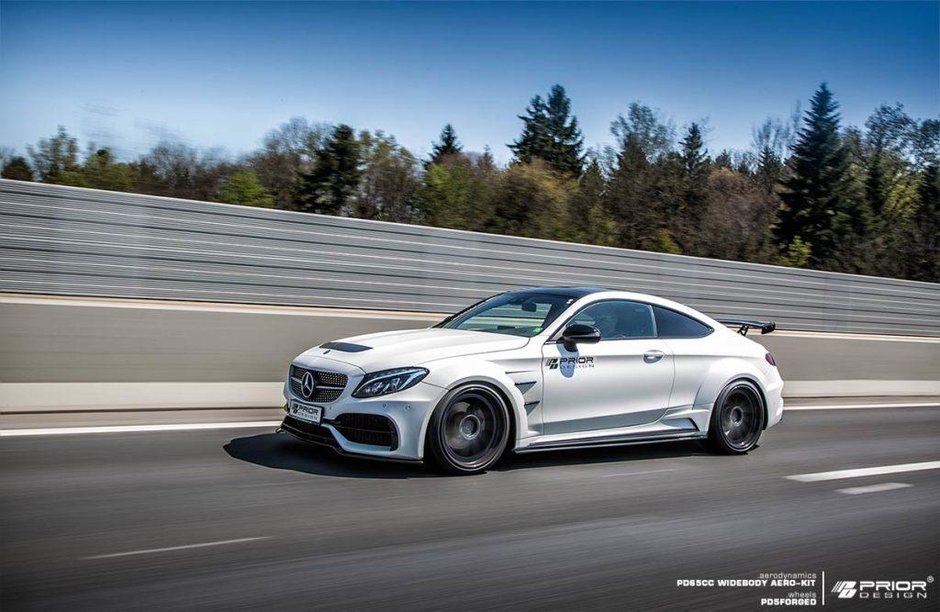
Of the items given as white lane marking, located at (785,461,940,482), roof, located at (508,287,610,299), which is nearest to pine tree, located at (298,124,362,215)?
roof, located at (508,287,610,299)

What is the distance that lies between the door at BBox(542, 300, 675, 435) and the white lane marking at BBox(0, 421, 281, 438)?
2.95 m

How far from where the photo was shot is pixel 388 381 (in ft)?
21.7

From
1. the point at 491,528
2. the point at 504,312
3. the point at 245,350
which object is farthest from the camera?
the point at 245,350

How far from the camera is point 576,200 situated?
21.5 metres

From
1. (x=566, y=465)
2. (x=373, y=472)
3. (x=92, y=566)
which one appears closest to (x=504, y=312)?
(x=566, y=465)

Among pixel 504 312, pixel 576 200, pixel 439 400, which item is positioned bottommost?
pixel 439 400

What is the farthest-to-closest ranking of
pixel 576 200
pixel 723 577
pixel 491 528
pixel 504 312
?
1. pixel 576 200
2. pixel 504 312
3. pixel 491 528
4. pixel 723 577

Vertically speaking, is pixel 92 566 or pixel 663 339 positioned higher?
pixel 663 339

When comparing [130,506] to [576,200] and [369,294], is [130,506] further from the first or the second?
[576,200]

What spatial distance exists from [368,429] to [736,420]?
3.98 meters

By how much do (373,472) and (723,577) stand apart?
2.92 metres

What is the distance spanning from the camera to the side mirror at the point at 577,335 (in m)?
7.42

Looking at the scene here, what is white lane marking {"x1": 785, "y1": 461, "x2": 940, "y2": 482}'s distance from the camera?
25.2 feet

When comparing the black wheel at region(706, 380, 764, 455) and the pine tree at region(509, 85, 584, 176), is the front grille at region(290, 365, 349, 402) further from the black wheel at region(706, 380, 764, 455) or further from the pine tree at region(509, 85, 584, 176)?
the pine tree at region(509, 85, 584, 176)
